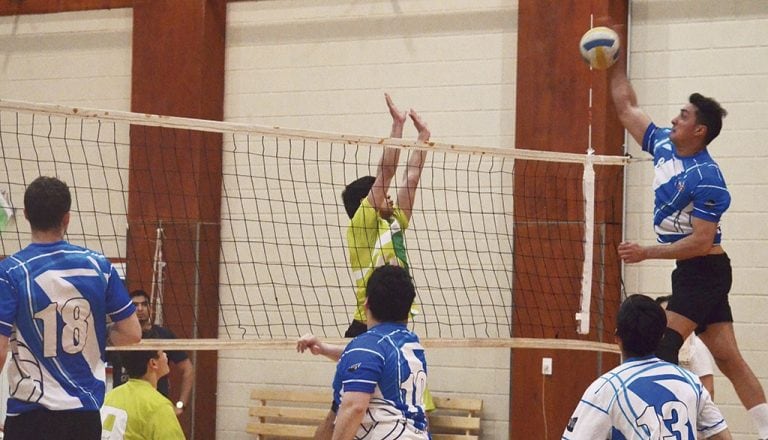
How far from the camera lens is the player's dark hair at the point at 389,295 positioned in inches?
181

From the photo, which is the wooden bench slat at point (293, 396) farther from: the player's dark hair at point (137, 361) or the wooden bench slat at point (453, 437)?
the player's dark hair at point (137, 361)

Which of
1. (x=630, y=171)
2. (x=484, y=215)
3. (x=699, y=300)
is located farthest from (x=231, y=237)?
(x=699, y=300)

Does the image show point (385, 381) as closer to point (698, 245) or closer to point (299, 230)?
point (698, 245)

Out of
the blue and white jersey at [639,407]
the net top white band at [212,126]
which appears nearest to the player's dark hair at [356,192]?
the net top white band at [212,126]

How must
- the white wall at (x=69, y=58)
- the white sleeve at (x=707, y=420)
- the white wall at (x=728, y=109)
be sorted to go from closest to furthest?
1. the white sleeve at (x=707, y=420)
2. the white wall at (x=728, y=109)
3. the white wall at (x=69, y=58)

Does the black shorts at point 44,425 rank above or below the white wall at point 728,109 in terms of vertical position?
below

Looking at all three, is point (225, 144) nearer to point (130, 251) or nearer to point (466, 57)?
point (130, 251)

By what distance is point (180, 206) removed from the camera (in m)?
11.6

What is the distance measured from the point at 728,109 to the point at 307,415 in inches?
201

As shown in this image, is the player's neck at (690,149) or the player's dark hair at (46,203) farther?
the player's neck at (690,149)

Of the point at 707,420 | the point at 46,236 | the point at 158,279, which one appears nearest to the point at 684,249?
the point at 707,420

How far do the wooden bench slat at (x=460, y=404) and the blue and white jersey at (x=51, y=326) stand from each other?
20.5 feet

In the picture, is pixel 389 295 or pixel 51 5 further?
pixel 51 5

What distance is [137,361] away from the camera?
6328 millimetres
